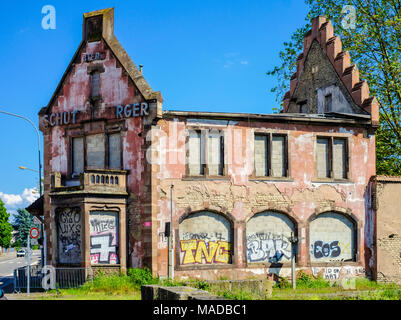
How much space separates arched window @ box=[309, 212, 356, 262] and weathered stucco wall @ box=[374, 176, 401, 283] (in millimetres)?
1341

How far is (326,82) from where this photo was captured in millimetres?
34438

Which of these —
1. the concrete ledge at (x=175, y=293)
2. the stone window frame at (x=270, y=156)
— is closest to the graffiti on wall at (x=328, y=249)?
the stone window frame at (x=270, y=156)

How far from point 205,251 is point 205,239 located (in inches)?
20.7

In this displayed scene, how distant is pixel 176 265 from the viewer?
2636 cm

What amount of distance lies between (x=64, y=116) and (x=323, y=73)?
48.6ft

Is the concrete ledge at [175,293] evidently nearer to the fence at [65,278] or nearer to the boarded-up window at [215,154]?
the fence at [65,278]

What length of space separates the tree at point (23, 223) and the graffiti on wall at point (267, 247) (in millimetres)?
72721

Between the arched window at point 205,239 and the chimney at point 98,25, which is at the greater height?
the chimney at point 98,25

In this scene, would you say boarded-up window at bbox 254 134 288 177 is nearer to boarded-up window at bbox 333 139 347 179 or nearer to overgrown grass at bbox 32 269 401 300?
boarded-up window at bbox 333 139 347 179

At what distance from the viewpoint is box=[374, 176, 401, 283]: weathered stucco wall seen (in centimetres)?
2938

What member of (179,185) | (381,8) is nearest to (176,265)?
(179,185)

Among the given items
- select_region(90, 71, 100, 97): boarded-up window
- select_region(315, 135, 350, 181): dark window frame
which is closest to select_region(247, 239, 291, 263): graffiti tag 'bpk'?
select_region(315, 135, 350, 181): dark window frame

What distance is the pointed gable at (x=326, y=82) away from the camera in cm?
3136

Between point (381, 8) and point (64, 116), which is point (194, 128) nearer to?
point (64, 116)
